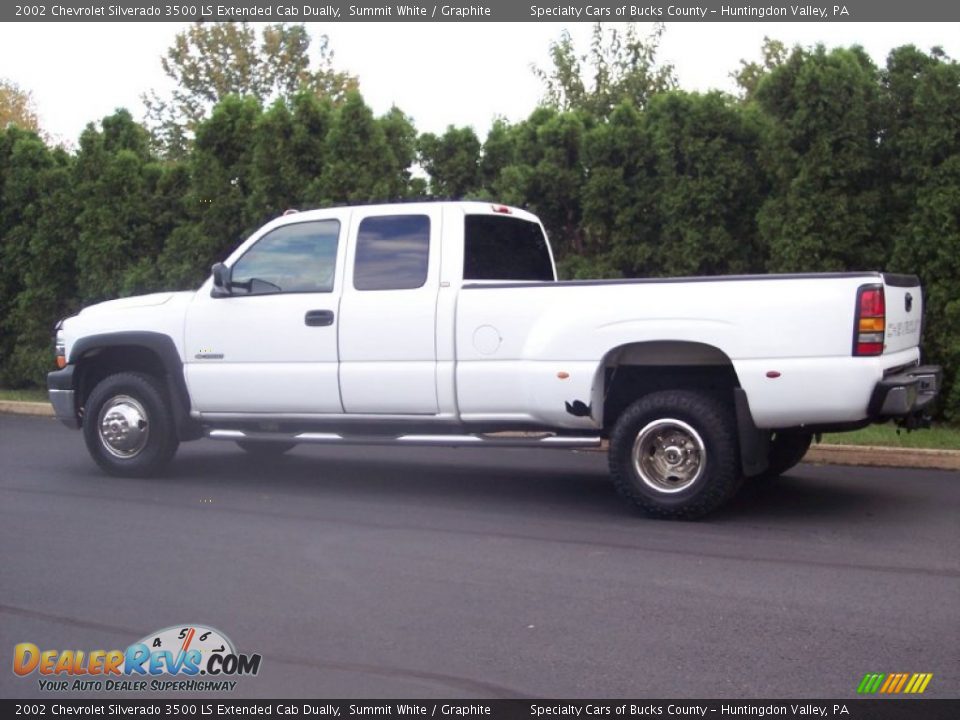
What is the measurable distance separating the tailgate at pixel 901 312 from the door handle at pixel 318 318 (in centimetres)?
396

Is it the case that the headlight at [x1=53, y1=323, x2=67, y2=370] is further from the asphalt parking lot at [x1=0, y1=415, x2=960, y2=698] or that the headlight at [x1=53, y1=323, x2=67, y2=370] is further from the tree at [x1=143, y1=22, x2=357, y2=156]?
the tree at [x1=143, y1=22, x2=357, y2=156]

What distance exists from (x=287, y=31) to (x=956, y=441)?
31.5 m

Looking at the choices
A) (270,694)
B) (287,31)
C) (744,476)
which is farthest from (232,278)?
(287,31)

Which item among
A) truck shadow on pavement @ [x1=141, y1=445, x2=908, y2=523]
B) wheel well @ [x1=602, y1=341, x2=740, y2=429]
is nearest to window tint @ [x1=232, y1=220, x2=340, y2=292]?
truck shadow on pavement @ [x1=141, y1=445, x2=908, y2=523]

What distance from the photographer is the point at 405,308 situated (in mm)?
8602

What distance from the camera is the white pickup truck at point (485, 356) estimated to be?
7418 millimetres

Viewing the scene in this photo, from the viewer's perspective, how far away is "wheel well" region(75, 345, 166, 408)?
9906 millimetres

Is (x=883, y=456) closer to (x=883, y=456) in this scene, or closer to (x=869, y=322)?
(x=883, y=456)

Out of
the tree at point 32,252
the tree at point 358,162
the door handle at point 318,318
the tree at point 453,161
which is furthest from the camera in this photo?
the tree at point 32,252

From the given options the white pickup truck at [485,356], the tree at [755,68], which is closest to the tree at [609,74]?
the tree at [755,68]

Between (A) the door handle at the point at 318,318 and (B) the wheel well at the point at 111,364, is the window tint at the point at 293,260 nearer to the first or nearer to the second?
(A) the door handle at the point at 318,318

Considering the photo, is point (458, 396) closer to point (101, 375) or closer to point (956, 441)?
point (101, 375)

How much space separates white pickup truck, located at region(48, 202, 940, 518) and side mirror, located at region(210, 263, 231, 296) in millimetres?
13
